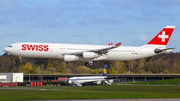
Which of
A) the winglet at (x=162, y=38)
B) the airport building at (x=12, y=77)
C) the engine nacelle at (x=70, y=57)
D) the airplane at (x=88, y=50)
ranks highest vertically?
the winglet at (x=162, y=38)

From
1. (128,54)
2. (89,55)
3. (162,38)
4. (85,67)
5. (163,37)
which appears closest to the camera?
(89,55)

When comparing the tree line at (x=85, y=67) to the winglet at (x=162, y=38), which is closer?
the winglet at (x=162, y=38)

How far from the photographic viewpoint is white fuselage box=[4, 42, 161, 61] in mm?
57469

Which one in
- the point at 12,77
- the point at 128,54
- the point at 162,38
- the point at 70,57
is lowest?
the point at 12,77

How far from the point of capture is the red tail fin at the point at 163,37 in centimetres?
6662

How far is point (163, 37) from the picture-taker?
221 ft

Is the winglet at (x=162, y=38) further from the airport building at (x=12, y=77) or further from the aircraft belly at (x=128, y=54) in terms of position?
the airport building at (x=12, y=77)

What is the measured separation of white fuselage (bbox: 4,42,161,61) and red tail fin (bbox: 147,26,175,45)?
8.77 ft

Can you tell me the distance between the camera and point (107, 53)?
61.5 meters

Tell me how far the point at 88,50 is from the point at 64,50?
5211 millimetres

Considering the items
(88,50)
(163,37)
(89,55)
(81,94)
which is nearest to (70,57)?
(89,55)

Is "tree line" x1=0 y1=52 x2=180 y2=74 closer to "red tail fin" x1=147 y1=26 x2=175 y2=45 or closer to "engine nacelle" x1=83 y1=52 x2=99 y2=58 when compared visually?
"red tail fin" x1=147 y1=26 x2=175 y2=45

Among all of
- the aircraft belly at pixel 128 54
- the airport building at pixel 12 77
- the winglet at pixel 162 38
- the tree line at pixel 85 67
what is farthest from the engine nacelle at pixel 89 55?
the tree line at pixel 85 67

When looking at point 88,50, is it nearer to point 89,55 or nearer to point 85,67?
point 89,55
